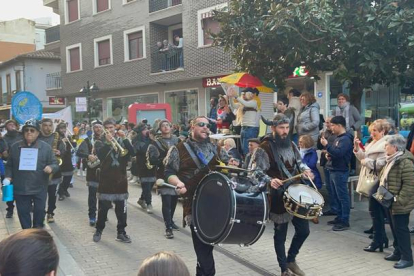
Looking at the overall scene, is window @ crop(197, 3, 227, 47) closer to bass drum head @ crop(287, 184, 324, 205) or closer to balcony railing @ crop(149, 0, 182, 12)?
balcony railing @ crop(149, 0, 182, 12)

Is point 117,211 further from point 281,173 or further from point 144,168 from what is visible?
point 281,173

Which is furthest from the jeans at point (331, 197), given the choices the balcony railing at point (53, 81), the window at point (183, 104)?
the balcony railing at point (53, 81)

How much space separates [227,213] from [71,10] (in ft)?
88.2

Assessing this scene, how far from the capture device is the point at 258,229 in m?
4.17

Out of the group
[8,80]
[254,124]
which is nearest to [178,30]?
[254,124]

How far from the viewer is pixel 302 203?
4449 mm

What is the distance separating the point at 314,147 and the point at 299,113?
1092mm

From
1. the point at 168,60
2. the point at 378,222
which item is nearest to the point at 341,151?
the point at 378,222

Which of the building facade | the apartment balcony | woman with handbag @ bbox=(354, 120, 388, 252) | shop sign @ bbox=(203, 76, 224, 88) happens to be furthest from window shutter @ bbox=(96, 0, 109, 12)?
woman with handbag @ bbox=(354, 120, 388, 252)

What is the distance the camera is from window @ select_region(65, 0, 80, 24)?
2727 cm

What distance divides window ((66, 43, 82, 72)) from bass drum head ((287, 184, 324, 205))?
960 inches

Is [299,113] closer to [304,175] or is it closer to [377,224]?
[377,224]

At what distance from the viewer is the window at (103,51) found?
24.6 meters

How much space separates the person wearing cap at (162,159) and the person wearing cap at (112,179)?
64 cm
